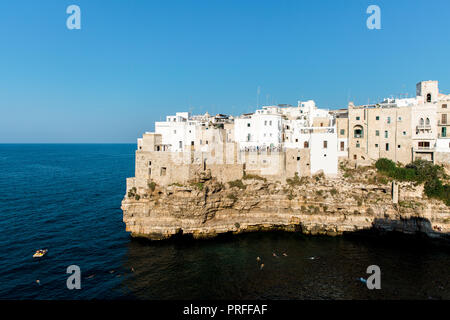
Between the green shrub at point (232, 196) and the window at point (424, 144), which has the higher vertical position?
the window at point (424, 144)

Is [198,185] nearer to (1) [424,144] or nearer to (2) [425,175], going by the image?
(2) [425,175]

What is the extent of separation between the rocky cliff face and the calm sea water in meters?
1.86

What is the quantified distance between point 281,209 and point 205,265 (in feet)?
47.4

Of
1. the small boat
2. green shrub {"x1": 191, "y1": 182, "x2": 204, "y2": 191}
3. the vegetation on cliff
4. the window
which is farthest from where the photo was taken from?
the window

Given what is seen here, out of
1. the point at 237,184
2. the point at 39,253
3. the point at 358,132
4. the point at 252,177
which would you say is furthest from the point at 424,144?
the point at 39,253

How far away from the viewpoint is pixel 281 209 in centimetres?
3853

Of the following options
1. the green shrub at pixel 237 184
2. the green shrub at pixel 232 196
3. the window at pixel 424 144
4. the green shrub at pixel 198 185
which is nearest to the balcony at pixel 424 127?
the window at pixel 424 144

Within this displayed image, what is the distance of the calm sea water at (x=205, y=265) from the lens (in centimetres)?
2434

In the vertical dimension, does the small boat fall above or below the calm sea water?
above

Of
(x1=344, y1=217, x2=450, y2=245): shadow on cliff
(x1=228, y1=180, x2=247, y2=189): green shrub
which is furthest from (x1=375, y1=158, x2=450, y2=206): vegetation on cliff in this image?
(x1=228, y1=180, x2=247, y2=189): green shrub

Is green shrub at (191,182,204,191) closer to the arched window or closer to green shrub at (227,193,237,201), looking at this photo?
green shrub at (227,193,237,201)

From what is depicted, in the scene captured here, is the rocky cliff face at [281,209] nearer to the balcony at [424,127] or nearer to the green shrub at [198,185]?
the green shrub at [198,185]

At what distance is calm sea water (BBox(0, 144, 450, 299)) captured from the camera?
2434 cm

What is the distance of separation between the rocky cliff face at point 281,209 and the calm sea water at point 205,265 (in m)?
1.86
